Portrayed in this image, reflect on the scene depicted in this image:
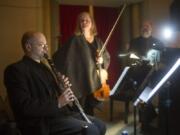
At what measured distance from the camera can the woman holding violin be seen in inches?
138

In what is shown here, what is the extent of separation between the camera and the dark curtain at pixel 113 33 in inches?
267

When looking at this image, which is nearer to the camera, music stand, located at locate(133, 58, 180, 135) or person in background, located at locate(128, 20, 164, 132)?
music stand, located at locate(133, 58, 180, 135)

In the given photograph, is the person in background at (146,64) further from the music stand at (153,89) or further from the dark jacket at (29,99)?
the dark jacket at (29,99)

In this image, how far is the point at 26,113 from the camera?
7.77 ft

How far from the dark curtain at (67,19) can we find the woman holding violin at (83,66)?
9.24 feet

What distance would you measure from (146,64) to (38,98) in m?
1.57

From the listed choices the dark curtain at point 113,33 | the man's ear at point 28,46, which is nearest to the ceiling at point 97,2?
the dark curtain at point 113,33

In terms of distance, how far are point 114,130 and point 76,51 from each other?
1130 mm

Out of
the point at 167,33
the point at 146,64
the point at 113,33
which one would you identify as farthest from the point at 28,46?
the point at 113,33

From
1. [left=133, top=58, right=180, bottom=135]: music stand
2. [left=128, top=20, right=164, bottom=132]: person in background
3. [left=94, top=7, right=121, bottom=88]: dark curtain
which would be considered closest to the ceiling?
[left=94, top=7, right=121, bottom=88]: dark curtain

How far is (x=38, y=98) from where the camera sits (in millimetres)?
2496

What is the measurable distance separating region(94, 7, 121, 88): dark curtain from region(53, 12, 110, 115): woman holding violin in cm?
322

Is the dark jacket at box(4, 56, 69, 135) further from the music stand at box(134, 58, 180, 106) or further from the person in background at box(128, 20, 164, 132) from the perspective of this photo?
the person in background at box(128, 20, 164, 132)

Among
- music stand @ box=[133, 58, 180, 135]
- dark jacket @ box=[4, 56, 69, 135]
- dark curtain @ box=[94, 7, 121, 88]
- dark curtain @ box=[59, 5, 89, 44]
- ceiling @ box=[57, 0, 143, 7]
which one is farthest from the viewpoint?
dark curtain @ box=[94, 7, 121, 88]
